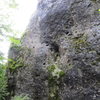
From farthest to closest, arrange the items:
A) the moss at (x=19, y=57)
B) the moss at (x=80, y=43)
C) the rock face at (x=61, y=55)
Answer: the moss at (x=19, y=57), the moss at (x=80, y=43), the rock face at (x=61, y=55)

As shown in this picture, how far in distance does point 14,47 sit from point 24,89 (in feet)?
10.2

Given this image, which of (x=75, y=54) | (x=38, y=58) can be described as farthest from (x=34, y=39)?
(x=75, y=54)

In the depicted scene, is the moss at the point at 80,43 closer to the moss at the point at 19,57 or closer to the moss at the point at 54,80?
the moss at the point at 54,80

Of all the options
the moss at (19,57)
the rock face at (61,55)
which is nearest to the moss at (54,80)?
the rock face at (61,55)

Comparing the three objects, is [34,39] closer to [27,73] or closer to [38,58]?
[38,58]

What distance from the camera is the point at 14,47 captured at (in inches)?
327

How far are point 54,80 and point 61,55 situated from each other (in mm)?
1198

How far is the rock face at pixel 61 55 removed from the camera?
4.80m

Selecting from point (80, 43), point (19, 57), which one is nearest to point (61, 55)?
point (80, 43)

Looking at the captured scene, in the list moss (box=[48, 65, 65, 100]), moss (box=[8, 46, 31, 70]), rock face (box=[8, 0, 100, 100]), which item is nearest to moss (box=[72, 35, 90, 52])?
rock face (box=[8, 0, 100, 100])

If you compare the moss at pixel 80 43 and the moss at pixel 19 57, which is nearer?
the moss at pixel 80 43

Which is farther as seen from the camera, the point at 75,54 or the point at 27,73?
the point at 27,73

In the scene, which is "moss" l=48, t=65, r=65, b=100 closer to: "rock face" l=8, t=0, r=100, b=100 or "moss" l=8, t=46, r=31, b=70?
"rock face" l=8, t=0, r=100, b=100

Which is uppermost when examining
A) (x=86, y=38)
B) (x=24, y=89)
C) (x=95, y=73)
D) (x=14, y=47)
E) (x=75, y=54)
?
(x=14, y=47)
